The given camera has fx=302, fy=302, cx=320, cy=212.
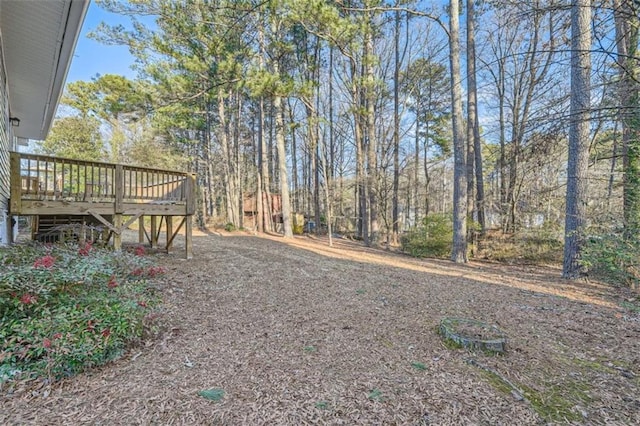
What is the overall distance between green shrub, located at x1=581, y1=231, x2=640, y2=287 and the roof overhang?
809 cm

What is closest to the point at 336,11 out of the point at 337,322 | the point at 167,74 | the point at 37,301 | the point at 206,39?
the point at 206,39

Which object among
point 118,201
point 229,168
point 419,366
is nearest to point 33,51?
point 118,201

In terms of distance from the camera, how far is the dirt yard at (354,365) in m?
2.16

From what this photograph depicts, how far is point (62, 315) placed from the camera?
2.67 metres

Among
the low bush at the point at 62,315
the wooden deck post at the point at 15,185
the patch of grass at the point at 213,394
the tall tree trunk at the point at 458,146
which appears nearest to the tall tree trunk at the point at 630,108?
the tall tree trunk at the point at 458,146

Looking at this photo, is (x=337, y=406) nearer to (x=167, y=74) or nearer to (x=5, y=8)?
(x=5, y=8)

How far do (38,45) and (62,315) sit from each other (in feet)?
16.3

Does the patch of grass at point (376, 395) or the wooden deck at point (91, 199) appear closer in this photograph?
the patch of grass at point (376, 395)

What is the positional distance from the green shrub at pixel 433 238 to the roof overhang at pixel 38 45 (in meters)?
9.75

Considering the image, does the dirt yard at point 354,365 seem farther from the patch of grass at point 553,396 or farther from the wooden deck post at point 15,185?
the wooden deck post at point 15,185

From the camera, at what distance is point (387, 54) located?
579 inches

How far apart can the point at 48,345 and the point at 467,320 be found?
166 inches

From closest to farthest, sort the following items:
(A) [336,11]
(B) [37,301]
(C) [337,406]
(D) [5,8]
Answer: (C) [337,406]
(B) [37,301]
(D) [5,8]
(A) [336,11]

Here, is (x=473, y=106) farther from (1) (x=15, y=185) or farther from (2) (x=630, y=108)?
(1) (x=15, y=185)
